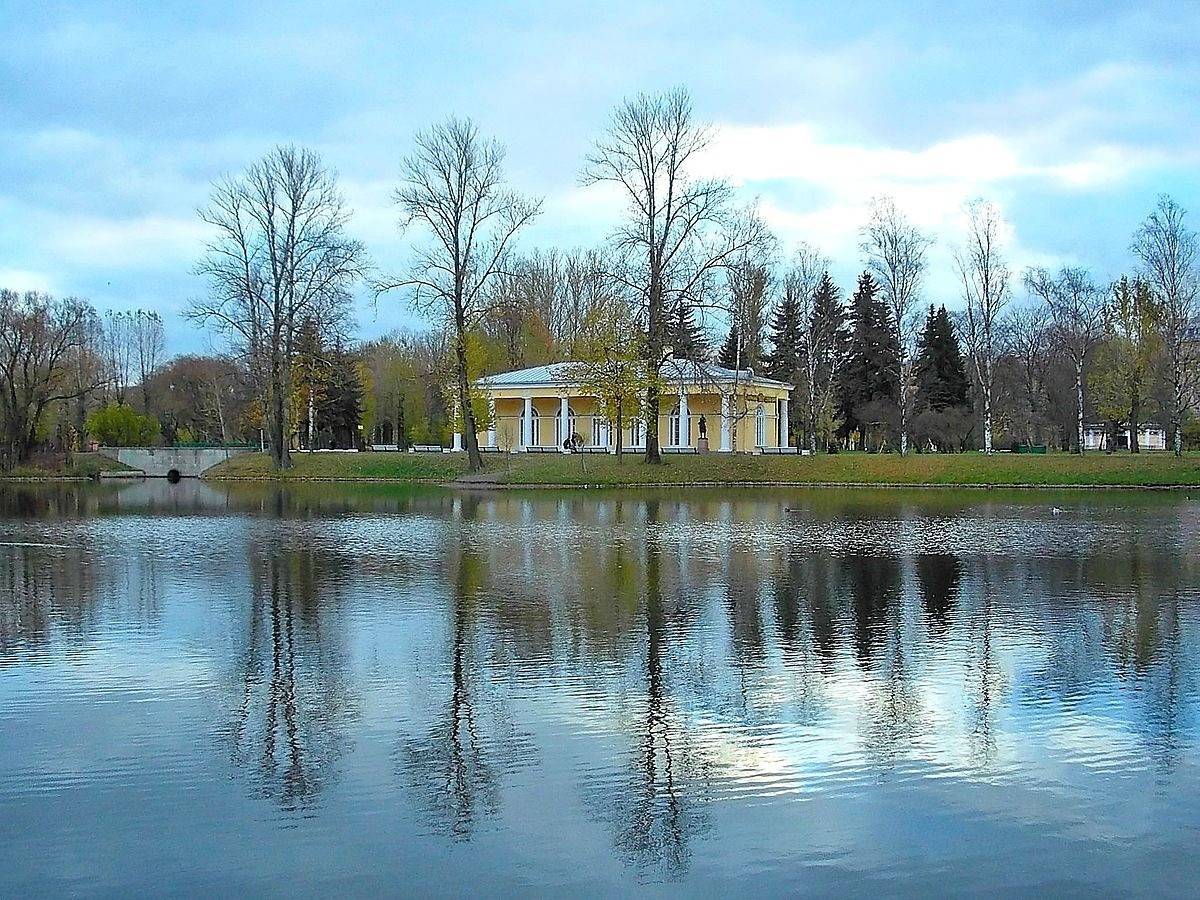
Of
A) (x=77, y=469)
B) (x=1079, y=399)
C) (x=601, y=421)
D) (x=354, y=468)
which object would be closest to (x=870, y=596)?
(x=354, y=468)

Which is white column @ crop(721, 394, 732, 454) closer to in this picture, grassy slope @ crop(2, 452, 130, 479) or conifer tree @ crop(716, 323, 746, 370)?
conifer tree @ crop(716, 323, 746, 370)

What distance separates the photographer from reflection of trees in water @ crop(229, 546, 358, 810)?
26.6 ft

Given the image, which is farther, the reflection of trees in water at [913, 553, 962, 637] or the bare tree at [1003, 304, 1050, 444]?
the bare tree at [1003, 304, 1050, 444]

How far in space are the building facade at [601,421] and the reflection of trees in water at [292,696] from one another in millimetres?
44247

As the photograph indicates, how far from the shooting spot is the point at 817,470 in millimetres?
48562

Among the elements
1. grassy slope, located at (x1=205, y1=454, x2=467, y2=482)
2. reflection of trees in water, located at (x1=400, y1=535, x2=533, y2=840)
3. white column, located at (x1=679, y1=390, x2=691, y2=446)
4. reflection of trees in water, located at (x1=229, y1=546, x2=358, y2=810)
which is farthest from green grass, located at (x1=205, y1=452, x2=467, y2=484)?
reflection of trees in water, located at (x1=400, y1=535, x2=533, y2=840)

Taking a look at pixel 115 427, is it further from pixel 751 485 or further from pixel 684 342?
pixel 751 485

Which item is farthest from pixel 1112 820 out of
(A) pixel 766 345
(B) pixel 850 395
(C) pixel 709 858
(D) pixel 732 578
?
(A) pixel 766 345

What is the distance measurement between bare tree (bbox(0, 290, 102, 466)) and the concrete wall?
483cm

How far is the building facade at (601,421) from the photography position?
61594mm

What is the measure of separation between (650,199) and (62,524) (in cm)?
2812

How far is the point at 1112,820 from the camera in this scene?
7211 millimetres

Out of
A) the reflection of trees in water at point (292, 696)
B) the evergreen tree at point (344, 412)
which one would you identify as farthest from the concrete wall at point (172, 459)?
the reflection of trees in water at point (292, 696)

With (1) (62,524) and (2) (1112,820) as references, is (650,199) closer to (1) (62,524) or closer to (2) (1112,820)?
(1) (62,524)
